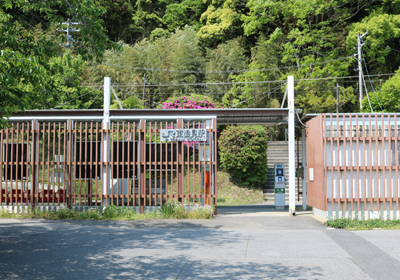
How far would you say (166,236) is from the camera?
375 inches

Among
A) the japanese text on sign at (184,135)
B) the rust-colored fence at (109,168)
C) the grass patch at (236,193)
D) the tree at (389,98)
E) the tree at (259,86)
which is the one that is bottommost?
the grass patch at (236,193)

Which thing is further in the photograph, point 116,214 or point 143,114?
point 143,114

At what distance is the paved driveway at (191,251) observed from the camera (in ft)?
21.0

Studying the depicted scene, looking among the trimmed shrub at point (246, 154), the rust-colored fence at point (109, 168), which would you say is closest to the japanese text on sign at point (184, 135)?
the rust-colored fence at point (109, 168)

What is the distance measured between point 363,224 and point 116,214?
7.05 metres

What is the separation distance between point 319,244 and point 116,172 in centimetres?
723

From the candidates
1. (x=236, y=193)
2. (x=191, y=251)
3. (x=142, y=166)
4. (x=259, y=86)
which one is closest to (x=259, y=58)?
(x=259, y=86)

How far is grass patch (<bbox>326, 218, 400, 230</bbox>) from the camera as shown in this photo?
35.0ft

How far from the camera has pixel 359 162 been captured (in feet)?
38.8

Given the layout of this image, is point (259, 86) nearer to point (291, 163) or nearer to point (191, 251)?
point (291, 163)

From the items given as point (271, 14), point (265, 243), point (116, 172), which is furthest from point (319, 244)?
point (271, 14)

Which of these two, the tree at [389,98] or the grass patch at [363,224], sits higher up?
the tree at [389,98]

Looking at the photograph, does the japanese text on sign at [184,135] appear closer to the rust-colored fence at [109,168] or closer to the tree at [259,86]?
the rust-colored fence at [109,168]

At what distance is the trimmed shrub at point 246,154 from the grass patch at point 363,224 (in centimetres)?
1148
